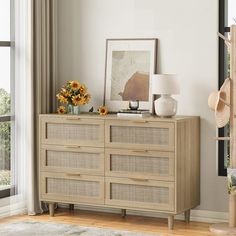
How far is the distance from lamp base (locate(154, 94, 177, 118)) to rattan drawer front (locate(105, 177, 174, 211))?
63cm

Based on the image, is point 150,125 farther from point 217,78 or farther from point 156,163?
point 217,78

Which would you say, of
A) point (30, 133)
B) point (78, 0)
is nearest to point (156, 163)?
point (30, 133)

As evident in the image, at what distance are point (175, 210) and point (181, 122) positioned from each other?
2.56ft

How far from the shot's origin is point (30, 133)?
6.48 metres

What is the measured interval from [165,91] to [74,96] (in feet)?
3.16

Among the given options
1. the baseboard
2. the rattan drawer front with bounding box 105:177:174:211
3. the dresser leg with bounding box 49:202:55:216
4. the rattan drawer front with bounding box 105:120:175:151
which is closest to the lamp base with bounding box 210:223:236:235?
the baseboard

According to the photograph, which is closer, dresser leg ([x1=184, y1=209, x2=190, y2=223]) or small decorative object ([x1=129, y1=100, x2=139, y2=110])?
dresser leg ([x1=184, y1=209, x2=190, y2=223])

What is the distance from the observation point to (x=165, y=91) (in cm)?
595

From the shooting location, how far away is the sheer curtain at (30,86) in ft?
21.1

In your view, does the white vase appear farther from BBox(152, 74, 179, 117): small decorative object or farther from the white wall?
BBox(152, 74, 179, 117): small decorative object

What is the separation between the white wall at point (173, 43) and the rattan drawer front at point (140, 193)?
1.75 feet

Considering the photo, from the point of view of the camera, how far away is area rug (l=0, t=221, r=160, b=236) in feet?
18.5

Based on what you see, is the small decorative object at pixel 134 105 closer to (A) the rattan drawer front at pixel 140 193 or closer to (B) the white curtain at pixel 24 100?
(A) the rattan drawer front at pixel 140 193

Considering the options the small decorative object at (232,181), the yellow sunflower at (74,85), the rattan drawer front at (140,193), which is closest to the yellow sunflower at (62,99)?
the yellow sunflower at (74,85)
